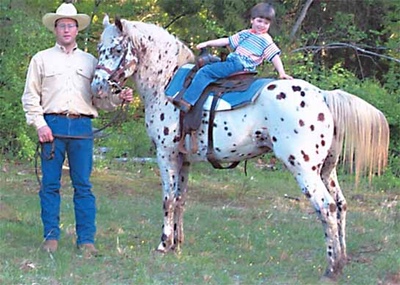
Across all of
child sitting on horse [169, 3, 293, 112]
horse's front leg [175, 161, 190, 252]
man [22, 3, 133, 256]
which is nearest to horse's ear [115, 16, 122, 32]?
man [22, 3, 133, 256]

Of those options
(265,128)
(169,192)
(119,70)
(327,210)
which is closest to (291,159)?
(265,128)

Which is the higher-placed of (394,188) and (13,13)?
(13,13)

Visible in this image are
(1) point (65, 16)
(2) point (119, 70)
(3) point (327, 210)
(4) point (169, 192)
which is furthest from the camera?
(4) point (169, 192)

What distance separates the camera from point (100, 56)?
599cm

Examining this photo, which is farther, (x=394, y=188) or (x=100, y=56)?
(x=394, y=188)

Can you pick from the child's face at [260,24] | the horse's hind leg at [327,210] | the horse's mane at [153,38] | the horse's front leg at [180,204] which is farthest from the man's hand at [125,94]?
A: the horse's hind leg at [327,210]

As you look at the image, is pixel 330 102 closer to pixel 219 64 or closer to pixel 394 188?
pixel 219 64

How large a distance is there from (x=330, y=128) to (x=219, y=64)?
1145 millimetres

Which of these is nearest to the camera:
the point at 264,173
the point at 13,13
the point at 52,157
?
the point at 52,157

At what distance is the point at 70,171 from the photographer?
5.83 meters

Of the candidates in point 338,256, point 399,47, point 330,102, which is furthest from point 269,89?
point 399,47

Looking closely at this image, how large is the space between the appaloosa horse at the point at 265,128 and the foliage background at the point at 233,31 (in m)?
3.81

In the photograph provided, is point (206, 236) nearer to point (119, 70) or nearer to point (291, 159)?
point (291, 159)

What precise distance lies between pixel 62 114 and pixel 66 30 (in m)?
0.70
